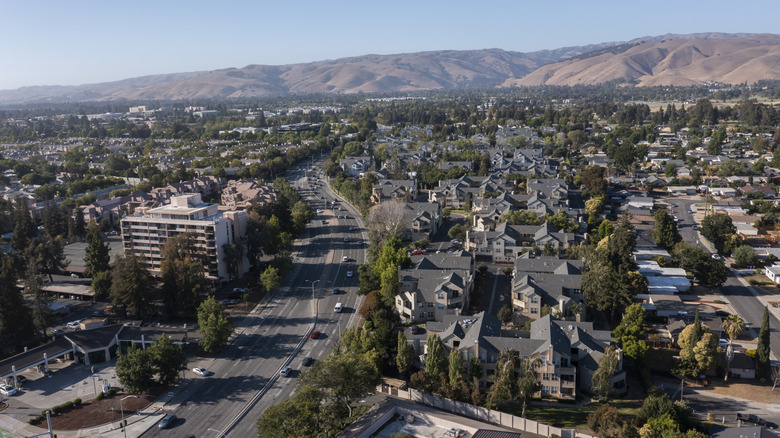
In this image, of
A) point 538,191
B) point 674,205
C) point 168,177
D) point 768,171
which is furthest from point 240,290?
point 768,171

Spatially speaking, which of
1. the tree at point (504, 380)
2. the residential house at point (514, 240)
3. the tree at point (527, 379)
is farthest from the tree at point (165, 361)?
the residential house at point (514, 240)

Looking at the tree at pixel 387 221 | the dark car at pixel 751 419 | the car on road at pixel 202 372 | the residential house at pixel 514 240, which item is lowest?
the dark car at pixel 751 419

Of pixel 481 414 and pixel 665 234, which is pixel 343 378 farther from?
pixel 665 234

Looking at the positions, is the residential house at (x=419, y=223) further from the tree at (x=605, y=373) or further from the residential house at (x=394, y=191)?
the tree at (x=605, y=373)

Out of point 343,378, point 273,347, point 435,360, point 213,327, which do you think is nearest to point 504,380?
point 435,360

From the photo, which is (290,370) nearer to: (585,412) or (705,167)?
(585,412)

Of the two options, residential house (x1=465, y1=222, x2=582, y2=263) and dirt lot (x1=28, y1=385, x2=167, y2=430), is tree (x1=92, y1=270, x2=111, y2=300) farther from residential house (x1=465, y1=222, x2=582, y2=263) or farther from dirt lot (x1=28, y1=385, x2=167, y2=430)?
residential house (x1=465, y1=222, x2=582, y2=263)

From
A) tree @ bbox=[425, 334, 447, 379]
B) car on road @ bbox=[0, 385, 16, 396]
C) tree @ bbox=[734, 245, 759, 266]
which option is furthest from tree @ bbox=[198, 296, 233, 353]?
tree @ bbox=[734, 245, 759, 266]
